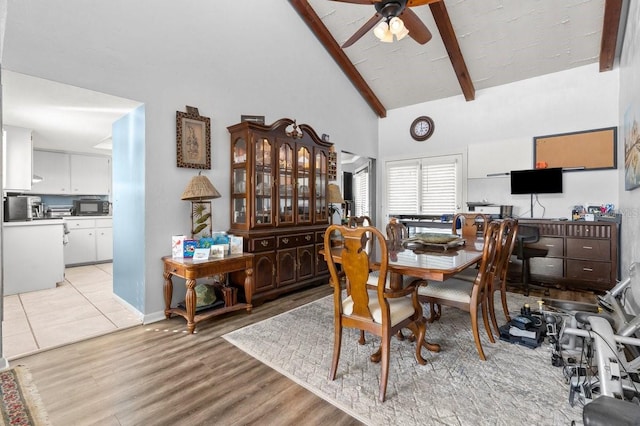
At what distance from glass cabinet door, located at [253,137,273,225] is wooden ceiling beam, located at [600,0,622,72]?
14.2ft

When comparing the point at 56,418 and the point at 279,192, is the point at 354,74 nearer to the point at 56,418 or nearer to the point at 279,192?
the point at 279,192

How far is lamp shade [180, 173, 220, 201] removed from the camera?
311cm

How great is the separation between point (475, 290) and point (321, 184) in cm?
268

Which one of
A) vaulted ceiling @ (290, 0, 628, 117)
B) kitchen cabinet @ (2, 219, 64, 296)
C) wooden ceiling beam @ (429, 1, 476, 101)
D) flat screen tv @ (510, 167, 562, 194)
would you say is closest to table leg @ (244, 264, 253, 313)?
vaulted ceiling @ (290, 0, 628, 117)

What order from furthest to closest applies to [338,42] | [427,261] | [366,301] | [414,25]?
[338,42], [414,25], [427,261], [366,301]

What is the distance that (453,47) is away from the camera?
4426 mm

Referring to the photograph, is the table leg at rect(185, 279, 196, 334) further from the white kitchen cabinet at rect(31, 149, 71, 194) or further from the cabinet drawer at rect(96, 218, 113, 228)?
the white kitchen cabinet at rect(31, 149, 71, 194)

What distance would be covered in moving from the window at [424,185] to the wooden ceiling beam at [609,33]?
2.20 m

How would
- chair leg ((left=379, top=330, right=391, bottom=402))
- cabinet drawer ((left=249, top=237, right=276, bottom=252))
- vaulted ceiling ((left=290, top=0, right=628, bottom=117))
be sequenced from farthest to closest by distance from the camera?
vaulted ceiling ((left=290, top=0, right=628, bottom=117)) → cabinet drawer ((left=249, top=237, right=276, bottom=252)) → chair leg ((left=379, top=330, right=391, bottom=402))

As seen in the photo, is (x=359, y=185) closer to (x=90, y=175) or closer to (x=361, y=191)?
(x=361, y=191)

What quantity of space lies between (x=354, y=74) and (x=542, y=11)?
2787 mm

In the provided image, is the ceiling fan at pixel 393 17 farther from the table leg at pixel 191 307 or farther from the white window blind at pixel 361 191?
the white window blind at pixel 361 191

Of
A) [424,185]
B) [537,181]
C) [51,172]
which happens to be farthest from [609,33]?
[51,172]

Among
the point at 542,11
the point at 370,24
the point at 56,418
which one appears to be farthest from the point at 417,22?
the point at 56,418
